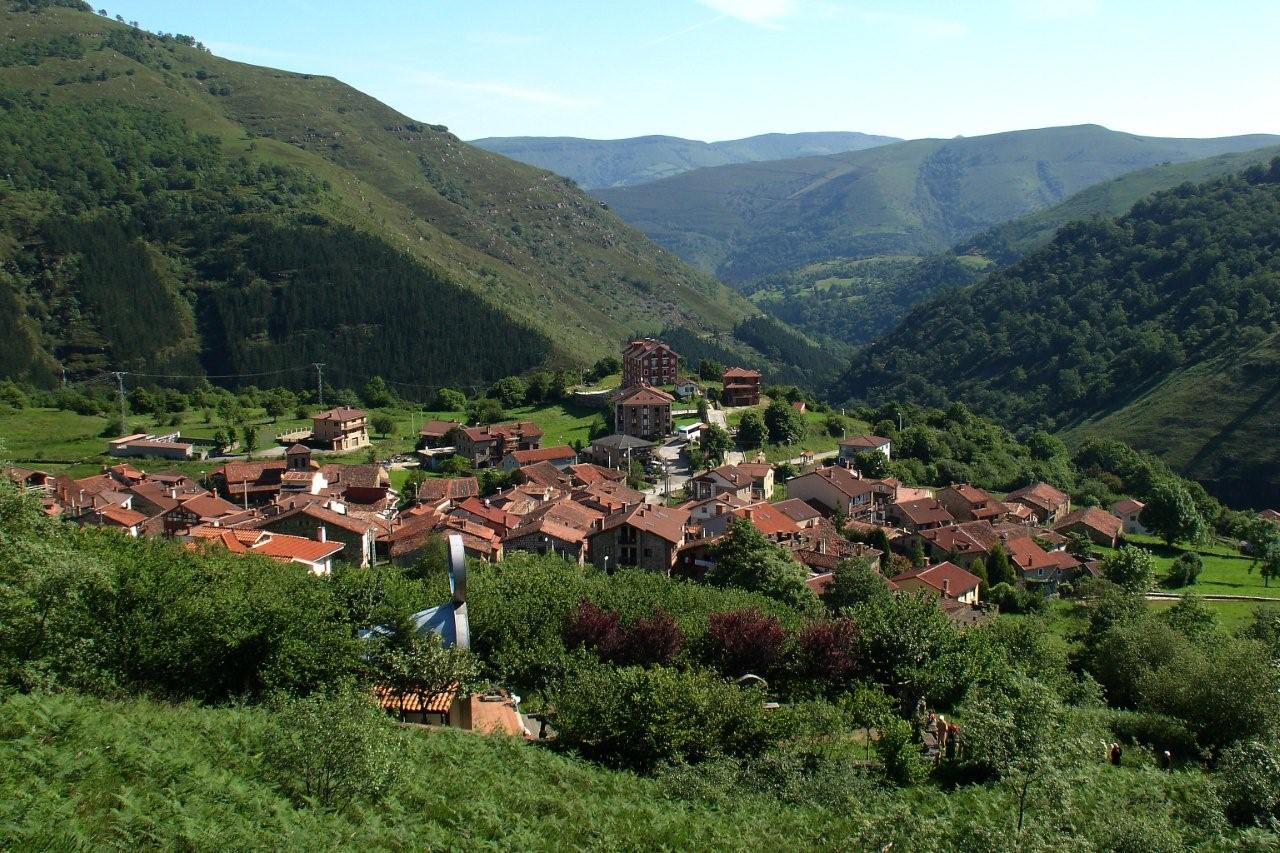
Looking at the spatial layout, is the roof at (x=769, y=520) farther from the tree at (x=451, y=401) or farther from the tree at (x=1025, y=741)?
the tree at (x=451, y=401)

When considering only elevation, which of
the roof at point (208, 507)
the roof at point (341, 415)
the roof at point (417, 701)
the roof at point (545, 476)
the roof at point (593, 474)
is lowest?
the roof at point (593, 474)

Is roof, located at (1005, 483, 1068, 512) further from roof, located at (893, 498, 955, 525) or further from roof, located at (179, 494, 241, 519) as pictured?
roof, located at (179, 494, 241, 519)

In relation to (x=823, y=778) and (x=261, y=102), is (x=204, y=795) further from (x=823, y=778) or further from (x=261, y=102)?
(x=261, y=102)

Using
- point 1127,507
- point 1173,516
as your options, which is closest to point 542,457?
point 1127,507

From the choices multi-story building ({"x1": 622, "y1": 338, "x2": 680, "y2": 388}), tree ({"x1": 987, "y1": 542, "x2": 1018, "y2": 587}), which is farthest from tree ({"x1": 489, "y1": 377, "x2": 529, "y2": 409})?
tree ({"x1": 987, "y1": 542, "x2": 1018, "y2": 587})

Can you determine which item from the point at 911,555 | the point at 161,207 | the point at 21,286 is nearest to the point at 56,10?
the point at 161,207

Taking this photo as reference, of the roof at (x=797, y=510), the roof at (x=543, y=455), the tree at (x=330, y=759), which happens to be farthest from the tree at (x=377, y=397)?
the tree at (x=330, y=759)
